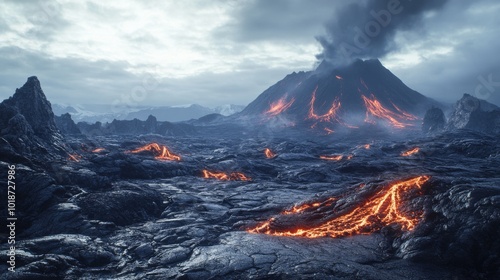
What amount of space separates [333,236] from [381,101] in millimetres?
133326

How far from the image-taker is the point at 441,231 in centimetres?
1304

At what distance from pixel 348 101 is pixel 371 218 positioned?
4854 inches

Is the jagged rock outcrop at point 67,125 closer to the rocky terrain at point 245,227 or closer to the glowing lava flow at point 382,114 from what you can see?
the rocky terrain at point 245,227

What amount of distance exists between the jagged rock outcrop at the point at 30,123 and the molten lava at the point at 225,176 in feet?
57.0

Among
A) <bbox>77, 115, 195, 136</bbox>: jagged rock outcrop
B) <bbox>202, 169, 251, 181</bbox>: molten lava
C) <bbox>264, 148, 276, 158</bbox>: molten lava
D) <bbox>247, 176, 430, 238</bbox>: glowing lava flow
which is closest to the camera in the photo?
<bbox>247, 176, 430, 238</bbox>: glowing lava flow

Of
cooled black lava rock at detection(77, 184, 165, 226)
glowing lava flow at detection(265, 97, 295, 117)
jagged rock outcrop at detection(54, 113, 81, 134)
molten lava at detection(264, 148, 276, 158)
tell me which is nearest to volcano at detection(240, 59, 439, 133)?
glowing lava flow at detection(265, 97, 295, 117)

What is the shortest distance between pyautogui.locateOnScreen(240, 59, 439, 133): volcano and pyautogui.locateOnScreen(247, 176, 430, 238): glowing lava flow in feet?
281

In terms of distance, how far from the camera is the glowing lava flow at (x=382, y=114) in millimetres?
113312

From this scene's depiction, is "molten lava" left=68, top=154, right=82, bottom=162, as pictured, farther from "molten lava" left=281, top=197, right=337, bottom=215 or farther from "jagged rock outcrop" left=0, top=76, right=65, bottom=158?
"molten lava" left=281, top=197, right=337, bottom=215

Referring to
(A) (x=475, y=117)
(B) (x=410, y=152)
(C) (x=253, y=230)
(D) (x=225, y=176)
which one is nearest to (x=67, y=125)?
(D) (x=225, y=176)

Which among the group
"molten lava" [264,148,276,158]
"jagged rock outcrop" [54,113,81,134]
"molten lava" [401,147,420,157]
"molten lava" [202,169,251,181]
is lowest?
"molten lava" [202,169,251,181]

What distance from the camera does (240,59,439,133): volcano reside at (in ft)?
385

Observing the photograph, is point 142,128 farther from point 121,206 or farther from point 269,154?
point 121,206

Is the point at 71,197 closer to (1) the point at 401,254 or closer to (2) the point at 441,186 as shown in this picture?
(1) the point at 401,254
